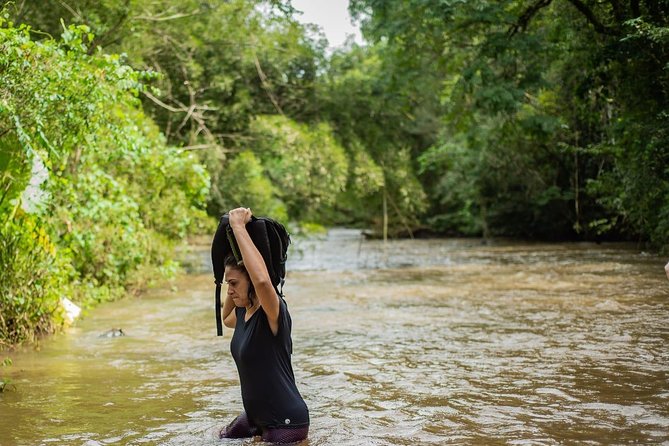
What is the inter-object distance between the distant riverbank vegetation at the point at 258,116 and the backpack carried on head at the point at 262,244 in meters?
3.22

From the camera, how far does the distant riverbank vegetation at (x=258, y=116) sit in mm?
9586

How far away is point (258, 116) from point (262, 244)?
65.0ft

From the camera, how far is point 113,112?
1296cm

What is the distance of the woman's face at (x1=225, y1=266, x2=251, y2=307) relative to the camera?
507 centimetres

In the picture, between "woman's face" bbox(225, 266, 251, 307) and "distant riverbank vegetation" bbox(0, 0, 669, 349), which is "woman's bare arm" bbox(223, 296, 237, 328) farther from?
"distant riverbank vegetation" bbox(0, 0, 669, 349)

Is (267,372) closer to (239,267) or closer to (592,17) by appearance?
(239,267)

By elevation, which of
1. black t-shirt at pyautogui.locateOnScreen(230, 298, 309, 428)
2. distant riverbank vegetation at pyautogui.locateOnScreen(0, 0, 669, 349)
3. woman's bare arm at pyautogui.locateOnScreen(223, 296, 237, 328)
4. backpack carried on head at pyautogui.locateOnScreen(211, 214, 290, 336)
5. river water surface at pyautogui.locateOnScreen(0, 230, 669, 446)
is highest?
distant riverbank vegetation at pyautogui.locateOnScreen(0, 0, 669, 349)

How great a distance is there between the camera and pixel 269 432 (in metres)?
5.19

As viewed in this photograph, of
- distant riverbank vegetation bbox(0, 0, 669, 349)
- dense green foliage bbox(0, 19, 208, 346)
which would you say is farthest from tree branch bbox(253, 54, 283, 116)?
dense green foliage bbox(0, 19, 208, 346)

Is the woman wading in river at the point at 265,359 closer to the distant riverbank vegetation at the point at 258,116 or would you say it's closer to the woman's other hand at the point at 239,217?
the woman's other hand at the point at 239,217

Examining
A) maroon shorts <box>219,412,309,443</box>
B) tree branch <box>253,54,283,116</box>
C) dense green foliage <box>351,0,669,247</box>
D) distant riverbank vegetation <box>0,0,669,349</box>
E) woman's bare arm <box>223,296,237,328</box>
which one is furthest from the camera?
tree branch <box>253,54,283,116</box>

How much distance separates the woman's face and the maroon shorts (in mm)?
858

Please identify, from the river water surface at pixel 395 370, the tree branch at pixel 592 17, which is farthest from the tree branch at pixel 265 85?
the tree branch at pixel 592 17

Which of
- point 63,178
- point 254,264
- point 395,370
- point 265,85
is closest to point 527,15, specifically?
point 265,85
